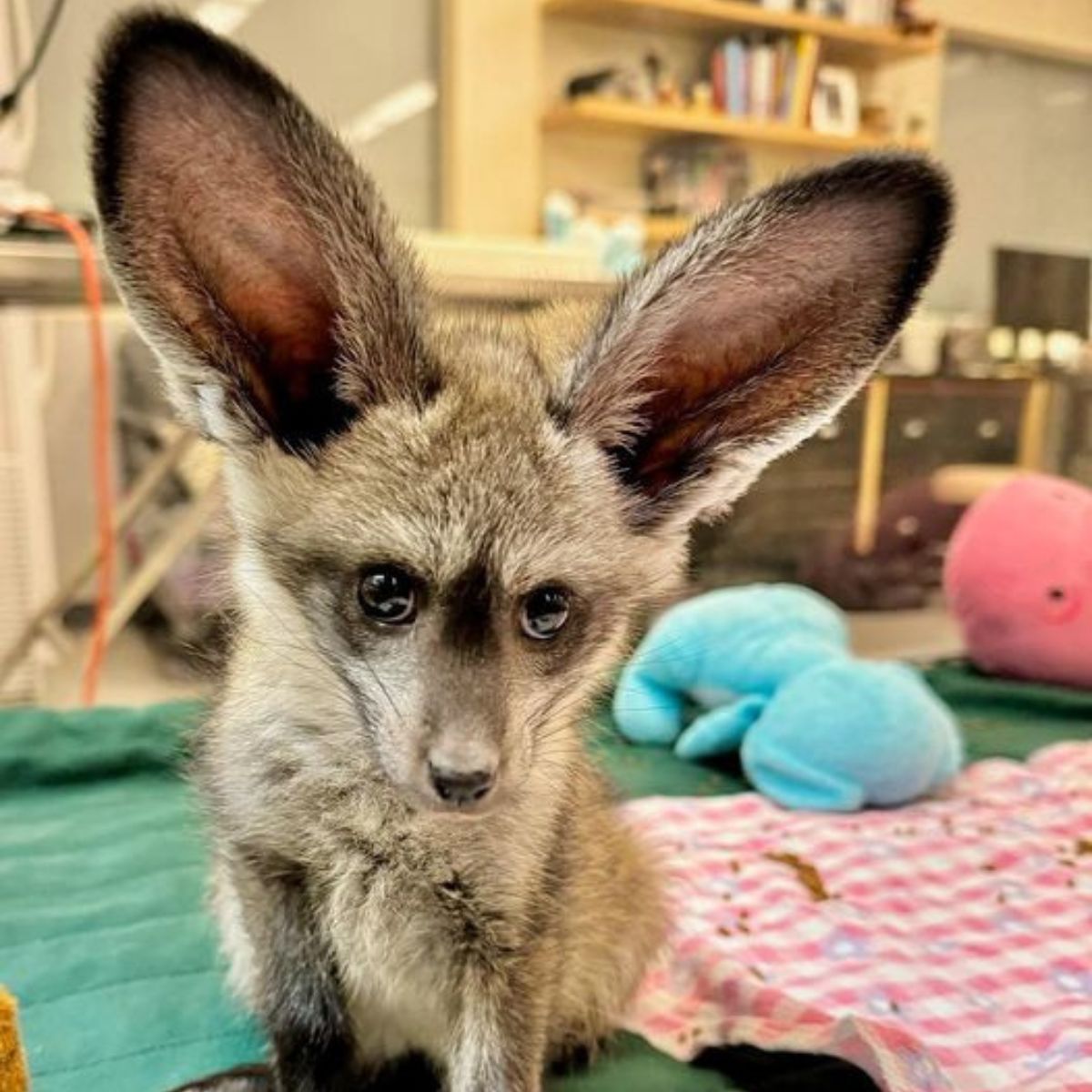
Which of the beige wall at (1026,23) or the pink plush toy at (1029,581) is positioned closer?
the pink plush toy at (1029,581)

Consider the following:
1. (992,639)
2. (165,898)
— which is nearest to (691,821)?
(165,898)

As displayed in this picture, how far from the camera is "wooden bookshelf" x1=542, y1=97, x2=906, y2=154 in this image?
428 centimetres

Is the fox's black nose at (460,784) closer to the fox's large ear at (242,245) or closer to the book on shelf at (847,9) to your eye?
the fox's large ear at (242,245)

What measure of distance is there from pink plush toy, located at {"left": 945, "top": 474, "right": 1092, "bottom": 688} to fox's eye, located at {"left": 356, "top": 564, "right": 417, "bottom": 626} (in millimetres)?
1914

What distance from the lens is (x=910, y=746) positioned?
5.80 feet

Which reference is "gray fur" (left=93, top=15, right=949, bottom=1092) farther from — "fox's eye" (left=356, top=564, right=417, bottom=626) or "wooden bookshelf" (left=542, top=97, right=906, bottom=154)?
"wooden bookshelf" (left=542, top=97, right=906, bottom=154)

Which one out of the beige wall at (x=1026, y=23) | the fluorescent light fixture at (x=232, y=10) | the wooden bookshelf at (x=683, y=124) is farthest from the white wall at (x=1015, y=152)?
the fluorescent light fixture at (x=232, y=10)

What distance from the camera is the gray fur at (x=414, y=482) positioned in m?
0.82

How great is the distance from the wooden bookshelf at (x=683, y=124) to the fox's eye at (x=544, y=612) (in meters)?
3.70

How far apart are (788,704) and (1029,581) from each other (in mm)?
879

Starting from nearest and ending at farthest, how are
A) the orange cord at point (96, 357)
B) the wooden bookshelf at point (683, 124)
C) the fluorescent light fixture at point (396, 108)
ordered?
the orange cord at point (96, 357) < the fluorescent light fixture at point (396, 108) < the wooden bookshelf at point (683, 124)

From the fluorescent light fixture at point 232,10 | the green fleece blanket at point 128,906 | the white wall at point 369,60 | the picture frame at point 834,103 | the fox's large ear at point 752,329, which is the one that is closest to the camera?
the fox's large ear at point 752,329

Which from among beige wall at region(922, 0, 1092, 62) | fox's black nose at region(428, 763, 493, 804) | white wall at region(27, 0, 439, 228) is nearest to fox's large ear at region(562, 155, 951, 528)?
fox's black nose at region(428, 763, 493, 804)

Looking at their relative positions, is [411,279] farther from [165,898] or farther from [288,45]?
[288,45]
